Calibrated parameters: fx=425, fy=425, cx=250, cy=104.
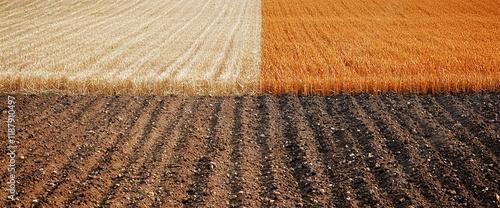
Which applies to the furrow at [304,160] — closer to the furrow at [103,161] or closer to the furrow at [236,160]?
the furrow at [236,160]

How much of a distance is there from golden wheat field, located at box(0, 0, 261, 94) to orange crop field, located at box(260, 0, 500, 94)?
107 centimetres

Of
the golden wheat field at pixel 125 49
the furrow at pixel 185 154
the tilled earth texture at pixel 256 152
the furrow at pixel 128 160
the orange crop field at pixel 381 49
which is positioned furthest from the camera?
the golden wheat field at pixel 125 49

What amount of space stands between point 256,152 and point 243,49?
31.2 ft

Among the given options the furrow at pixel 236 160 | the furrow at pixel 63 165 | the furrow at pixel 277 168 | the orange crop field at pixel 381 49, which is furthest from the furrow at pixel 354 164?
the furrow at pixel 63 165

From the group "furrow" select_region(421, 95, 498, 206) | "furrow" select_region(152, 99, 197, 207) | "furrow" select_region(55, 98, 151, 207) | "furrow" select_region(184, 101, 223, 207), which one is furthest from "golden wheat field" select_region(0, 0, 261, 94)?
"furrow" select_region(421, 95, 498, 206)

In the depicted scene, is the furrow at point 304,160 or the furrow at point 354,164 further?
the furrow at point 304,160

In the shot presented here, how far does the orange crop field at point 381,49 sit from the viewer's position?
9922 mm

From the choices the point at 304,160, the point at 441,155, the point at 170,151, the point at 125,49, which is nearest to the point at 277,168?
the point at 304,160

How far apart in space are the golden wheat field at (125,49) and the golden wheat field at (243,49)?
1.4 inches

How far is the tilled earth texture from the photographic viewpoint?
5.14 meters

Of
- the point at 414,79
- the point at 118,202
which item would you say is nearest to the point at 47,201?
the point at 118,202

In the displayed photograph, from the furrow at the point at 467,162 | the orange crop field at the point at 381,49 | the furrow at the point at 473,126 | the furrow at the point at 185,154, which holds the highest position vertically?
the furrow at the point at 185,154

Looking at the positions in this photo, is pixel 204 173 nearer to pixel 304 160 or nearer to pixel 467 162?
pixel 304 160

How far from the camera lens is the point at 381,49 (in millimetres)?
15180
